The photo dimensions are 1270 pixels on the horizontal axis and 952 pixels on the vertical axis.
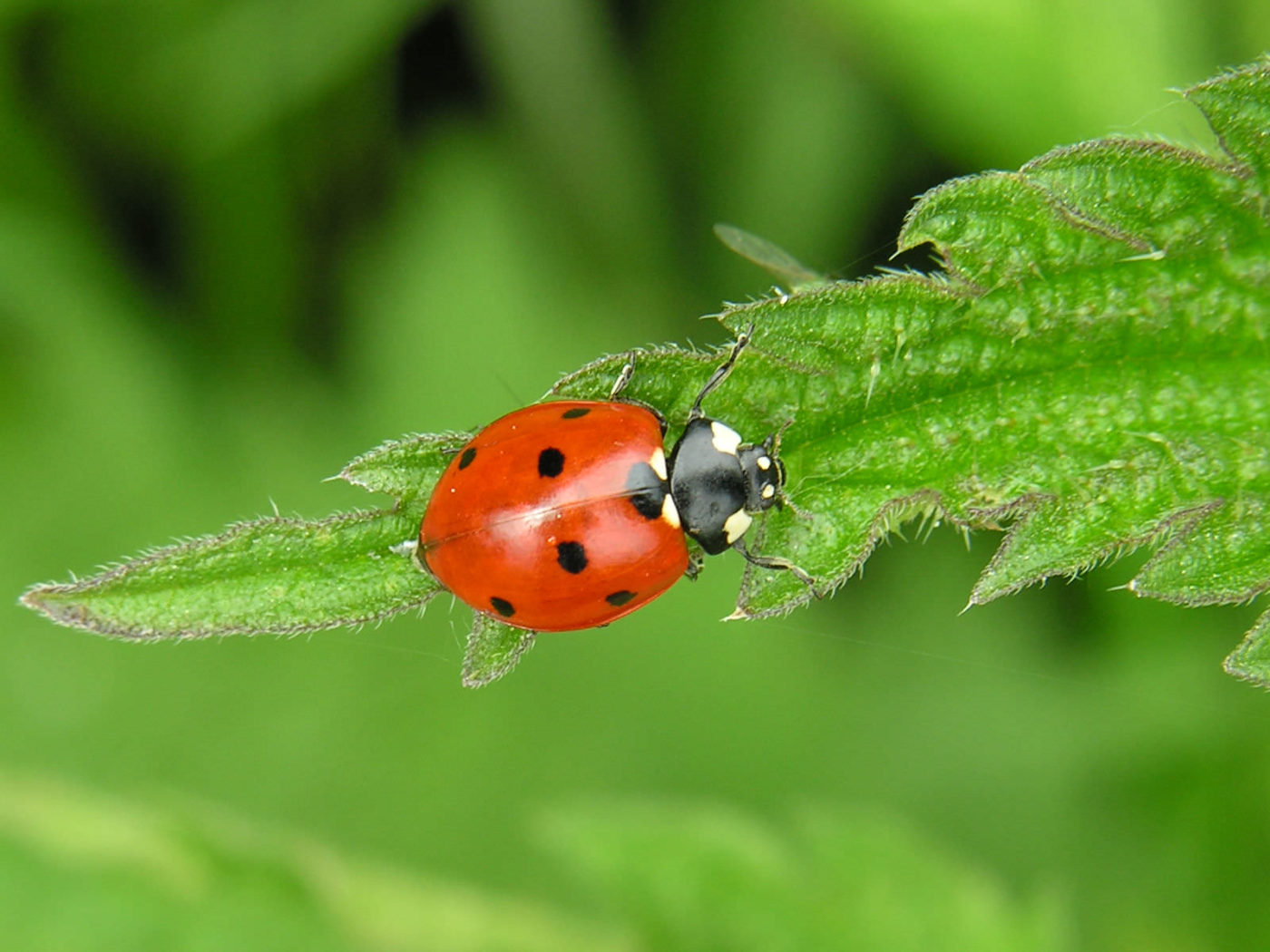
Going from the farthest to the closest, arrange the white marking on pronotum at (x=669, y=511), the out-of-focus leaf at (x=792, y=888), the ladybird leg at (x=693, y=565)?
the out-of-focus leaf at (x=792, y=888) < the ladybird leg at (x=693, y=565) < the white marking on pronotum at (x=669, y=511)

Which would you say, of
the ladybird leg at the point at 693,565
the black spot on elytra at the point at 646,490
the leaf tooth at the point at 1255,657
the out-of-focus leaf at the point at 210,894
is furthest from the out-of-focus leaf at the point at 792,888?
the leaf tooth at the point at 1255,657

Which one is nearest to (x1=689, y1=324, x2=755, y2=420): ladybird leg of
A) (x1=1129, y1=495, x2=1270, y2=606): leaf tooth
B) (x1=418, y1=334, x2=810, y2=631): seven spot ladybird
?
(x1=418, y1=334, x2=810, y2=631): seven spot ladybird

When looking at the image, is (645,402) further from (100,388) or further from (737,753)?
(100,388)

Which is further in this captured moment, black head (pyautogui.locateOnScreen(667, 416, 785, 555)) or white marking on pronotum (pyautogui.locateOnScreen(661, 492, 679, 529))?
white marking on pronotum (pyautogui.locateOnScreen(661, 492, 679, 529))

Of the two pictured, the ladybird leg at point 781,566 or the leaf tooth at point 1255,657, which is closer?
the leaf tooth at point 1255,657

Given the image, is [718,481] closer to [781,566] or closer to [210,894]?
[781,566]

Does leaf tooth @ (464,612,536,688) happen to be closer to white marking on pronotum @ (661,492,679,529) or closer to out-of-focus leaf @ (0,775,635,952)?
white marking on pronotum @ (661,492,679,529)

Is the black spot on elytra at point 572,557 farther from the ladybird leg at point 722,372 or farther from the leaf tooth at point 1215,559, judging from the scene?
the leaf tooth at point 1215,559

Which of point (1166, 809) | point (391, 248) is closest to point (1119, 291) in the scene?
point (1166, 809)
